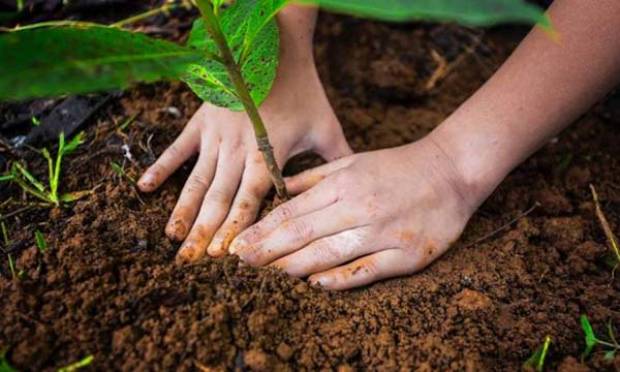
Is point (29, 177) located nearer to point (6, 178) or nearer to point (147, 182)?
point (6, 178)

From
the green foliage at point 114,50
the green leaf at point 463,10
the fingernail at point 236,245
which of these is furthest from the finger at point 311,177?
the green leaf at point 463,10

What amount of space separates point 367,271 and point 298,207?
8.8 inches

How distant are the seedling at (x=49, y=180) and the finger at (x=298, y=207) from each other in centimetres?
43

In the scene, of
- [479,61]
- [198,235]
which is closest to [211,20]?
[198,235]

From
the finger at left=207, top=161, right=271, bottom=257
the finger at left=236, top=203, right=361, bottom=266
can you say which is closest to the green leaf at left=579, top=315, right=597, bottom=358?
the finger at left=236, top=203, right=361, bottom=266

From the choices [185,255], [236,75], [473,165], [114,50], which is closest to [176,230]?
[185,255]

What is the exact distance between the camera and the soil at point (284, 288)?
1.07m

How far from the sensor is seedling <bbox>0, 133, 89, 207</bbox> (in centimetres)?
137

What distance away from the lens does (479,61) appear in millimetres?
1962

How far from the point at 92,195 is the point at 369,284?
668 mm

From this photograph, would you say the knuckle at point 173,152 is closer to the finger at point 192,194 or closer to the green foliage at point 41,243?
the finger at point 192,194

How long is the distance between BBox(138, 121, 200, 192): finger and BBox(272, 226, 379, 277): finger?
14.7 inches

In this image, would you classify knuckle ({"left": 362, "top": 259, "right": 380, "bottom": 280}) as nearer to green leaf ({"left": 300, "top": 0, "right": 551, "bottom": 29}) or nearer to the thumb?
the thumb

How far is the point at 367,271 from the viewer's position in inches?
50.1
